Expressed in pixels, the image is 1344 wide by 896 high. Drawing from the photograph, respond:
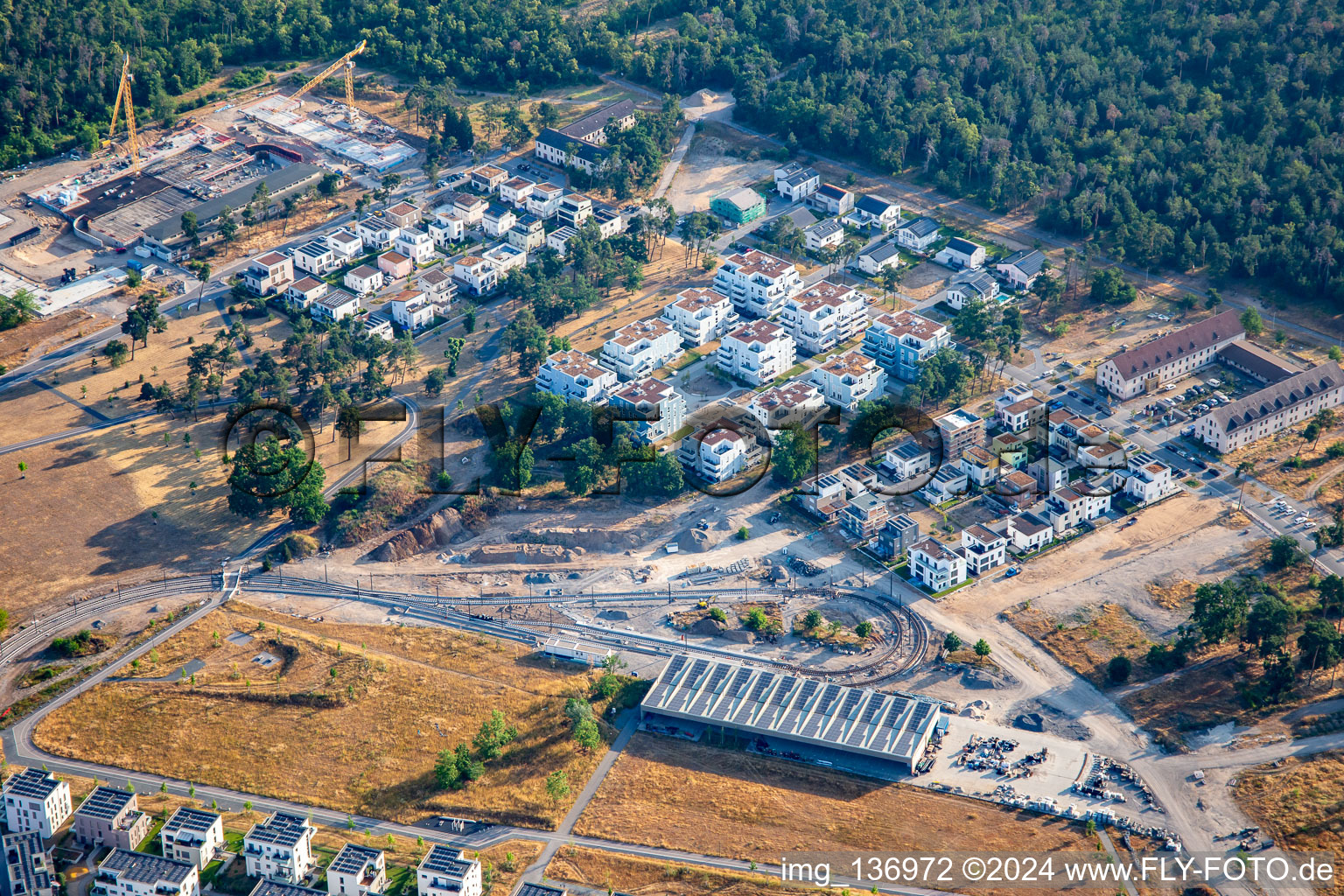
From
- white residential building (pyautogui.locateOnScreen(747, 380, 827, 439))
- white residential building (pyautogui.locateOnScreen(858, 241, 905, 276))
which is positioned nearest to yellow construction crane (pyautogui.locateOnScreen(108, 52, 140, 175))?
white residential building (pyautogui.locateOnScreen(747, 380, 827, 439))

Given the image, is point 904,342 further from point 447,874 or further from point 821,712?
point 447,874

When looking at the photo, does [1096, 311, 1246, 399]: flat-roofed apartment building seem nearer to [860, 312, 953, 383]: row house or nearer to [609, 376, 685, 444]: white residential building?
[860, 312, 953, 383]: row house

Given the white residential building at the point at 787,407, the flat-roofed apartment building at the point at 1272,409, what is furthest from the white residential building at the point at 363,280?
the flat-roofed apartment building at the point at 1272,409

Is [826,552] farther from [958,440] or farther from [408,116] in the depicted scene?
[408,116]

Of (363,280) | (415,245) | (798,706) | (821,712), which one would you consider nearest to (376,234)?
(415,245)

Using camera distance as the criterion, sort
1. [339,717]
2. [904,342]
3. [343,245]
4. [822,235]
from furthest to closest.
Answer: [822,235] < [343,245] < [904,342] < [339,717]

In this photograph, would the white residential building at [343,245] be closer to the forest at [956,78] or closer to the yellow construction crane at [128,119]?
the yellow construction crane at [128,119]

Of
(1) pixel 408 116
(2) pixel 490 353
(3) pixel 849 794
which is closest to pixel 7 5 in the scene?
(1) pixel 408 116
